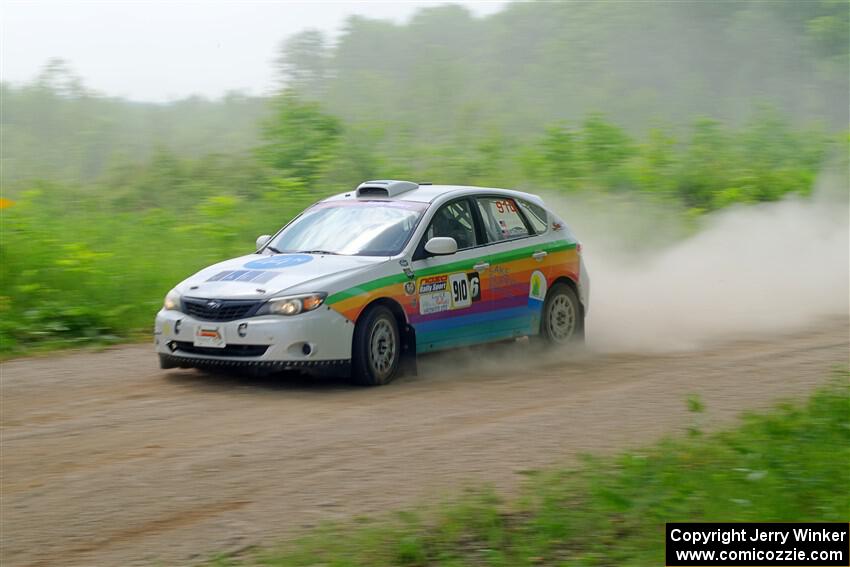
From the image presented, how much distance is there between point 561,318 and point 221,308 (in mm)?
3909

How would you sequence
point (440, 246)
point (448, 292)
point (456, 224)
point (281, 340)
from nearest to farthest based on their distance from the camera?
point (281, 340), point (440, 246), point (448, 292), point (456, 224)

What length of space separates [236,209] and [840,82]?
2931cm

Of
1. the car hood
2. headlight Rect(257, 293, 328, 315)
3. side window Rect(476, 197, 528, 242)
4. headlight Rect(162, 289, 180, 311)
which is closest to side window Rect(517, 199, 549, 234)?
side window Rect(476, 197, 528, 242)

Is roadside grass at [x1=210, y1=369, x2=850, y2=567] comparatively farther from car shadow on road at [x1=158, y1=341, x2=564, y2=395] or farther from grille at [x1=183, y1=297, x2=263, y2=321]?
grille at [x1=183, y1=297, x2=263, y2=321]

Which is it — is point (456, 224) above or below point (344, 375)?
above

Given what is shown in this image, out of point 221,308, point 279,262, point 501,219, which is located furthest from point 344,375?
point 501,219

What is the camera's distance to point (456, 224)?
36.0 ft

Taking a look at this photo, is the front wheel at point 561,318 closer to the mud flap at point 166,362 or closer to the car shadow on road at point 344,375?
the car shadow on road at point 344,375

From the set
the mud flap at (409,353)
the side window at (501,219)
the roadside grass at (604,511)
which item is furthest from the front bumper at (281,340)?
the roadside grass at (604,511)

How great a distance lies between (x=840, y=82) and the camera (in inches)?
1625

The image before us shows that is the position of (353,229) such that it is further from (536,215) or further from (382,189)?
(536,215)

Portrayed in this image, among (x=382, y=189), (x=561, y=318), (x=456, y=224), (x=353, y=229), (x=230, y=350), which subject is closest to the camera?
(x=230, y=350)

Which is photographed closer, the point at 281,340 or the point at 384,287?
the point at 281,340

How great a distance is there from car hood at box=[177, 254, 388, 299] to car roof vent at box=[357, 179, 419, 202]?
46.2 inches
